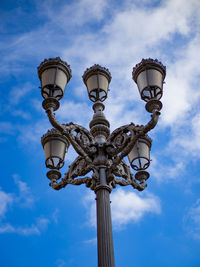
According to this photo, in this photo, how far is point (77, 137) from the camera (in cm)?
598

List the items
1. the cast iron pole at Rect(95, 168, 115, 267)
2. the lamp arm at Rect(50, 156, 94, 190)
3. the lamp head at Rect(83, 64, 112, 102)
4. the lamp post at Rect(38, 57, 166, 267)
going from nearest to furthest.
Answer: the cast iron pole at Rect(95, 168, 115, 267)
the lamp post at Rect(38, 57, 166, 267)
the lamp arm at Rect(50, 156, 94, 190)
the lamp head at Rect(83, 64, 112, 102)

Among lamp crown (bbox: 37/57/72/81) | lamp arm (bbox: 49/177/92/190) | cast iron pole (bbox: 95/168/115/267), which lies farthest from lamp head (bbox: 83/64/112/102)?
cast iron pole (bbox: 95/168/115/267)

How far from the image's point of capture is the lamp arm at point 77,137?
5.73 m

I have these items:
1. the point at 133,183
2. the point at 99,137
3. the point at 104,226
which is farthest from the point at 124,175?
the point at 104,226

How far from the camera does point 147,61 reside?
6.14 m

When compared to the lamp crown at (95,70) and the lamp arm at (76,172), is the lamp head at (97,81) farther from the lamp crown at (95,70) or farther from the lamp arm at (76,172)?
the lamp arm at (76,172)

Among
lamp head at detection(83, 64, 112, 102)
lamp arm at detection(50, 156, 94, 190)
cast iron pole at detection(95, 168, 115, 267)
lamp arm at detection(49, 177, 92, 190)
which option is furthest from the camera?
lamp head at detection(83, 64, 112, 102)

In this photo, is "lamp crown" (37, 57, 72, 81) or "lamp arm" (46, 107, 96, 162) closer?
"lamp arm" (46, 107, 96, 162)

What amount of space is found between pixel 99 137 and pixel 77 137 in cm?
55

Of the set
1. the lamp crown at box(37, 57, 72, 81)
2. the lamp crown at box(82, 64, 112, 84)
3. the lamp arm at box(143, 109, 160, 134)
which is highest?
the lamp crown at box(82, 64, 112, 84)

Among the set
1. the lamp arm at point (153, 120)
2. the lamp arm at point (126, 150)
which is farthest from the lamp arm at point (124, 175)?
the lamp arm at point (153, 120)

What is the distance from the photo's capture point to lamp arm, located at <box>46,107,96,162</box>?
5.73m

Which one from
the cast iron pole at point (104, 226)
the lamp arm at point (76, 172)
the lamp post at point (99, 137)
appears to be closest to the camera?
the cast iron pole at point (104, 226)

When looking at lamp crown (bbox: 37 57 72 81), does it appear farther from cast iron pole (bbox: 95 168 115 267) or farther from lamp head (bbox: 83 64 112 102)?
cast iron pole (bbox: 95 168 115 267)
